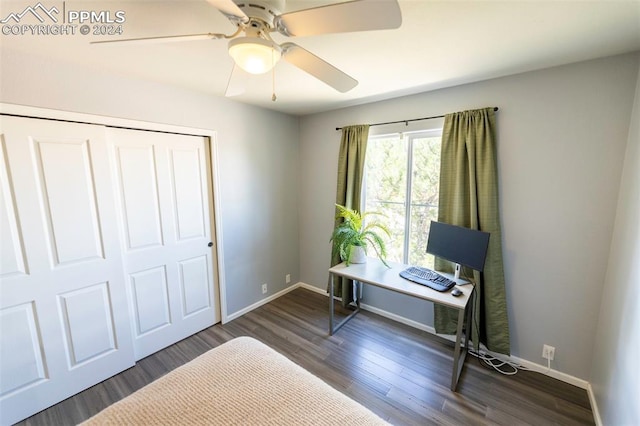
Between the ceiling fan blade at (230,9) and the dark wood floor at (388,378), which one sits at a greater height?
the ceiling fan blade at (230,9)

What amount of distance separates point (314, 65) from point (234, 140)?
177 cm

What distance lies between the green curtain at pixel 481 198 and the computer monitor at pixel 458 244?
0.48ft

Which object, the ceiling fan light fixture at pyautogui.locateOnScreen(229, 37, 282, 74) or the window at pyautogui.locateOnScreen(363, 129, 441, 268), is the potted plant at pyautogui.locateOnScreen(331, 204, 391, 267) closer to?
the window at pyautogui.locateOnScreen(363, 129, 441, 268)

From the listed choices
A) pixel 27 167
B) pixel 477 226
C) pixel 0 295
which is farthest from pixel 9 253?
pixel 477 226

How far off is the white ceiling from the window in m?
0.61

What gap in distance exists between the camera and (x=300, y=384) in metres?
1.22

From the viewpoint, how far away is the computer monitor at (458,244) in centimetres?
198

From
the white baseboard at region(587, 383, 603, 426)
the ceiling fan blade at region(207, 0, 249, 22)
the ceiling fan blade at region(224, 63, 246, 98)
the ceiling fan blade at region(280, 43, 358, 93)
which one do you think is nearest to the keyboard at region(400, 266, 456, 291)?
the white baseboard at region(587, 383, 603, 426)

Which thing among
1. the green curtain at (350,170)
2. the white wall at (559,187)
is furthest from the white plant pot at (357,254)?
the white wall at (559,187)

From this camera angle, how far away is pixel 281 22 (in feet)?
3.08

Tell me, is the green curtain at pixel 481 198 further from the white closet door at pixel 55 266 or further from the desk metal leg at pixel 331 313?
the white closet door at pixel 55 266

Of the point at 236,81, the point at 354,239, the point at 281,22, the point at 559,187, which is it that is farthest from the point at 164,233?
the point at 559,187

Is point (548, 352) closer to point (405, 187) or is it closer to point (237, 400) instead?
point (405, 187)

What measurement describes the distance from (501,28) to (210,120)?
241 centimetres
